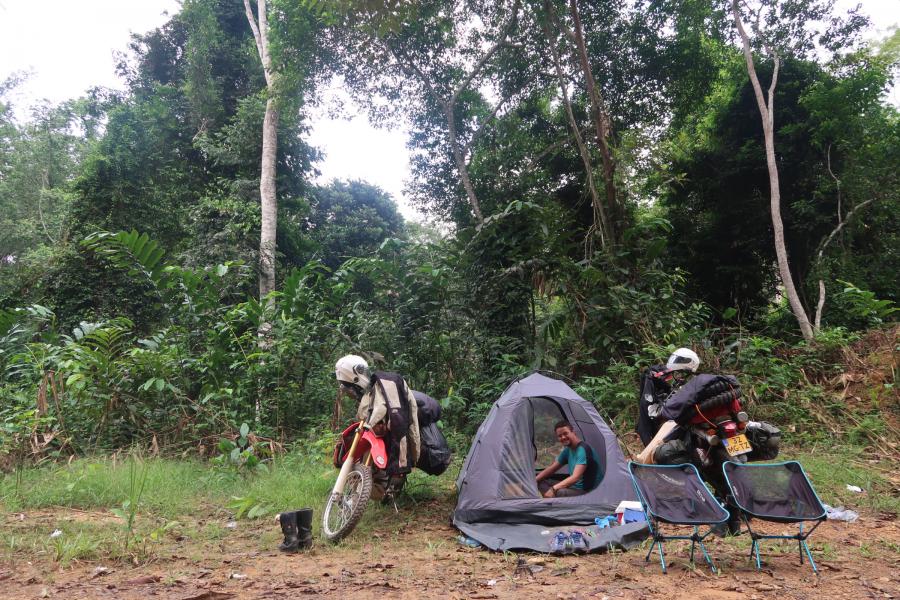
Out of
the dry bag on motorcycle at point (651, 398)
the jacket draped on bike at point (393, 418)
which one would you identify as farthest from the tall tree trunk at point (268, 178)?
the dry bag on motorcycle at point (651, 398)

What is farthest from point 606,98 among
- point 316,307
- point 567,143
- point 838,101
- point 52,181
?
point 52,181

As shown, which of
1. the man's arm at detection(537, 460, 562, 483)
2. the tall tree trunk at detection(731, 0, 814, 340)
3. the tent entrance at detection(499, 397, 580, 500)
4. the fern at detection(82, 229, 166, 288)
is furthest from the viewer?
the tall tree trunk at detection(731, 0, 814, 340)

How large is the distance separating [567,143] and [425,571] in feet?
33.7

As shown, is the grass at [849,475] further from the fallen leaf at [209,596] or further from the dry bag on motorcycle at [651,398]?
the fallen leaf at [209,596]

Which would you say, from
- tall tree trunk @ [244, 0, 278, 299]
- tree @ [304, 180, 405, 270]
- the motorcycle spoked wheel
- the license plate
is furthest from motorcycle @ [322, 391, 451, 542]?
tree @ [304, 180, 405, 270]

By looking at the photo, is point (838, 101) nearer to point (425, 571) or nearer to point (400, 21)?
point (400, 21)

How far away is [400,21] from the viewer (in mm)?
7906

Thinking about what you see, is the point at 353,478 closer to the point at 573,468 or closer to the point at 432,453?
the point at 432,453

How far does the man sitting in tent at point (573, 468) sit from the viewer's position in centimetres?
454

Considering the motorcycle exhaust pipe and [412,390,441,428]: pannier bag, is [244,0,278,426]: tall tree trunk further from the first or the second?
the motorcycle exhaust pipe

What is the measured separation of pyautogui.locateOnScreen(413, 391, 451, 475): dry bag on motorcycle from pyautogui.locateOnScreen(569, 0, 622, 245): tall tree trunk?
529cm

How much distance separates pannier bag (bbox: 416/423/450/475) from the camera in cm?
443

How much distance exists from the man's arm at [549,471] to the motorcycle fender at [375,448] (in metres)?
1.67

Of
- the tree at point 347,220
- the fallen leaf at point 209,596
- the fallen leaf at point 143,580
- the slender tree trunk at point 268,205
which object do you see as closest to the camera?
the fallen leaf at point 209,596
